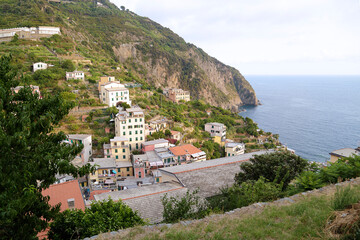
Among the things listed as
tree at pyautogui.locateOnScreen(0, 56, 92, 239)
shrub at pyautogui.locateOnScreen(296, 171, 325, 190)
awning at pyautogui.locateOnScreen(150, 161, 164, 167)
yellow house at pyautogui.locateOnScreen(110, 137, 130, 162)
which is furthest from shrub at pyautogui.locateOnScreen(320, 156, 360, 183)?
yellow house at pyautogui.locateOnScreen(110, 137, 130, 162)

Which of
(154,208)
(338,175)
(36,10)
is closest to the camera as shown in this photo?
(338,175)

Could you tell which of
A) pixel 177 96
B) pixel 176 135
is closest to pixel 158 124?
pixel 176 135

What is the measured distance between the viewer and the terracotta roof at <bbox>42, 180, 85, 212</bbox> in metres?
11.5

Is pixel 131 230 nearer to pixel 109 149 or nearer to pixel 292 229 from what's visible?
pixel 292 229

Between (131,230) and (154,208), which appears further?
(154,208)

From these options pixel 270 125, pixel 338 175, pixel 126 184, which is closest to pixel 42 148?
pixel 338 175

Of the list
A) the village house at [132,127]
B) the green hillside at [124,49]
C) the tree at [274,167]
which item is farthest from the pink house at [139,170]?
the green hillside at [124,49]

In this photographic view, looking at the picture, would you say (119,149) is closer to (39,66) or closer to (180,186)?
(180,186)

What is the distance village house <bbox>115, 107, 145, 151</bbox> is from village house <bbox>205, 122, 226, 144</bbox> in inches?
593

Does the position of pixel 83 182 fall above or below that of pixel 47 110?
below

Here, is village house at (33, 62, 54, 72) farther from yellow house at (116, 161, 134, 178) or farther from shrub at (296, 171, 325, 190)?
shrub at (296, 171, 325, 190)

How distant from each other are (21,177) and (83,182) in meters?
19.9

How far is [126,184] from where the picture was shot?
22.6 metres

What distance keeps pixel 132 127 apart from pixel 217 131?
1768cm
